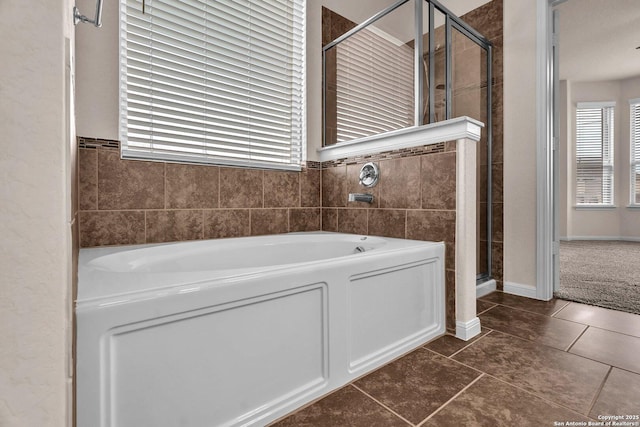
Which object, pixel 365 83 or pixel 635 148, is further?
pixel 635 148

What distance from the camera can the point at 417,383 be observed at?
1199 mm

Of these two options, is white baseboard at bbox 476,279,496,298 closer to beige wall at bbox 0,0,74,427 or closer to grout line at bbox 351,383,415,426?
grout line at bbox 351,383,415,426

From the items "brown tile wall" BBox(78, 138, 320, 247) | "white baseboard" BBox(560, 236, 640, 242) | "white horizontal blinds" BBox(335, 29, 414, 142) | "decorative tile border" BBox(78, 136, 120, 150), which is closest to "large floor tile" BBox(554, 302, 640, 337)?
"white horizontal blinds" BBox(335, 29, 414, 142)

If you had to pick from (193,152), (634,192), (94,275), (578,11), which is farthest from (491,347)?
(634,192)

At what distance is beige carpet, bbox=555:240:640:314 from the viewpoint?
7.03 feet

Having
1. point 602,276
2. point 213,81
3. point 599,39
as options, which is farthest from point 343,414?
point 599,39

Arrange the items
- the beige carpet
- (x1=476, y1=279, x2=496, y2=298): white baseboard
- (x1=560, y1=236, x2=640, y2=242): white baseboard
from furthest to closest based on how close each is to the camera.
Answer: (x1=560, y1=236, x2=640, y2=242): white baseboard, (x1=476, y1=279, x2=496, y2=298): white baseboard, the beige carpet

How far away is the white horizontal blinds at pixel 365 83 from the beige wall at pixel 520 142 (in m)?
0.90

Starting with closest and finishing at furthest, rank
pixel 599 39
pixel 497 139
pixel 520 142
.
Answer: pixel 520 142 → pixel 497 139 → pixel 599 39

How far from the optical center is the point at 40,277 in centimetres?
46

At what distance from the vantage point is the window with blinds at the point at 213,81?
5.42 ft

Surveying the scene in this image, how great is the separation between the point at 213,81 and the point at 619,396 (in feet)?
7.86

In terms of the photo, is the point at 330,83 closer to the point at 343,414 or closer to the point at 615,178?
the point at 343,414

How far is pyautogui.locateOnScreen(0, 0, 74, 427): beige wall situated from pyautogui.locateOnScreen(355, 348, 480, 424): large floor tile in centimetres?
96
